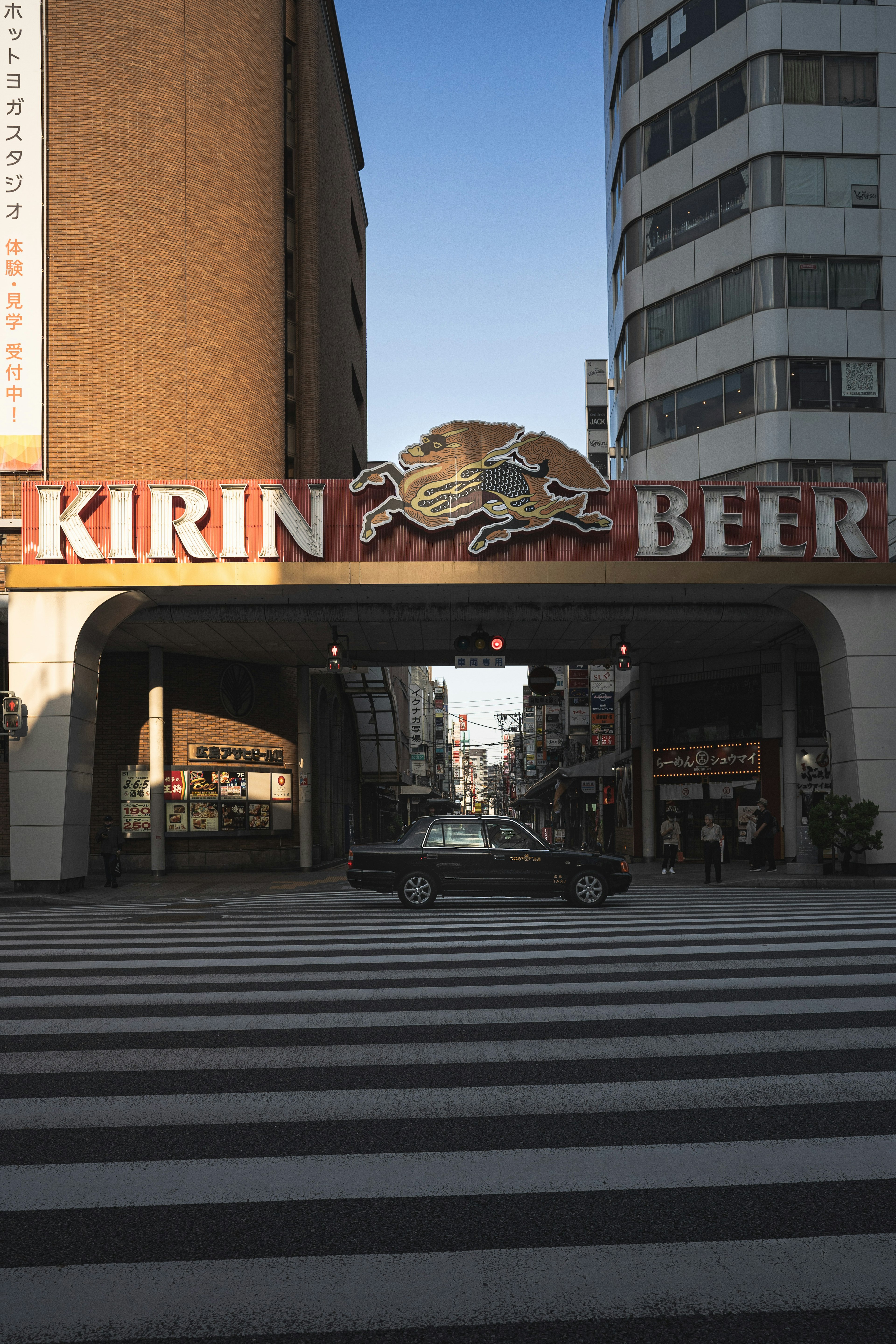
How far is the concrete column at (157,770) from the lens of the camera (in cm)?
2897

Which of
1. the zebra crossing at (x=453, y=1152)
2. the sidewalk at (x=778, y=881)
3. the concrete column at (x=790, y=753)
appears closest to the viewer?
the zebra crossing at (x=453, y=1152)

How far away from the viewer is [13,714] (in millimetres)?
22328

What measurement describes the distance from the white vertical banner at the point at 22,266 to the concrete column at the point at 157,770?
633 centimetres

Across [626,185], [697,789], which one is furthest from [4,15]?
[697,789]

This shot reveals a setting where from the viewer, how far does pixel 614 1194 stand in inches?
177

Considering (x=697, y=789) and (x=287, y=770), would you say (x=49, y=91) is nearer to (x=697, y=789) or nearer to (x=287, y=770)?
(x=287, y=770)

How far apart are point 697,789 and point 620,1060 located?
28110 millimetres

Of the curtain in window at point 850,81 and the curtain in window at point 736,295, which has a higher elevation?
the curtain in window at point 850,81

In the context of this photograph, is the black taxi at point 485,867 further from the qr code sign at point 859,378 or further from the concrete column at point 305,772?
the qr code sign at point 859,378

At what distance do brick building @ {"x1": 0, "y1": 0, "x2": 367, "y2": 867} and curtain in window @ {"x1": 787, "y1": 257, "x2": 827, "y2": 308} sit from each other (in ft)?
51.9

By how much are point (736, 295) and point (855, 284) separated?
3320 millimetres

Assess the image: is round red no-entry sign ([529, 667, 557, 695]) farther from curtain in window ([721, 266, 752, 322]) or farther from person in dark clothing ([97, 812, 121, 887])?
curtain in window ([721, 266, 752, 322])

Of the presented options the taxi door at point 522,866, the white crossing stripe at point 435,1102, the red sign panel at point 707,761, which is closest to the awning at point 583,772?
the red sign panel at point 707,761

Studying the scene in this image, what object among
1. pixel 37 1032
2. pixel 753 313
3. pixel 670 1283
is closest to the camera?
pixel 670 1283
